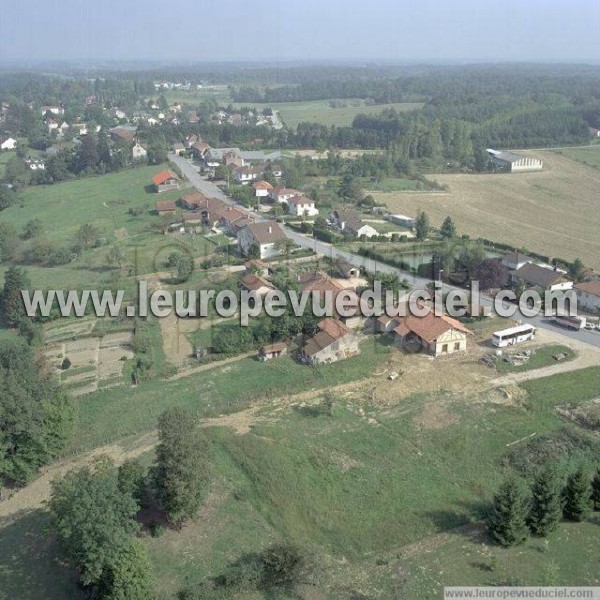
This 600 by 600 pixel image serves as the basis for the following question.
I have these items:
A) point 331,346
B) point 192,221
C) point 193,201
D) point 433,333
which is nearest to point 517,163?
point 193,201

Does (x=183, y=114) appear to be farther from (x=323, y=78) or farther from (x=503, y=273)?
(x=323, y=78)

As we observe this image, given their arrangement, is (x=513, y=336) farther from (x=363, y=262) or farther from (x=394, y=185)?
(x=394, y=185)

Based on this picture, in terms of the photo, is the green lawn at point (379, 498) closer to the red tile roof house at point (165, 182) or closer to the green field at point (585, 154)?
the red tile roof house at point (165, 182)

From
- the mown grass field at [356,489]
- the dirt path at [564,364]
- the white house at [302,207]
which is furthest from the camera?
the white house at [302,207]

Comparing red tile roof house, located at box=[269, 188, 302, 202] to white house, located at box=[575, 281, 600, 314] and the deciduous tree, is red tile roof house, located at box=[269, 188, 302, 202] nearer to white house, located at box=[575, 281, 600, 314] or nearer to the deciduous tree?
white house, located at box=[575, 281, 600, 314]

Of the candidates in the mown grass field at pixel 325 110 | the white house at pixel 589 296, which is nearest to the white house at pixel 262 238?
the white house at pixel 589 296

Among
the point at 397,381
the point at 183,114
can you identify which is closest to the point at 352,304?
the point at 397,381
